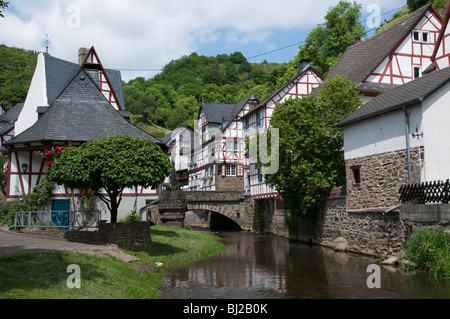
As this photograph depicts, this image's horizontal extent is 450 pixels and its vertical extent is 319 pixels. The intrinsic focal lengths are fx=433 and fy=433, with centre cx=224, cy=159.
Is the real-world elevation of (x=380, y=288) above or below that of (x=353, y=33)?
below

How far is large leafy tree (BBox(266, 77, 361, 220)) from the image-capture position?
68.0 ft

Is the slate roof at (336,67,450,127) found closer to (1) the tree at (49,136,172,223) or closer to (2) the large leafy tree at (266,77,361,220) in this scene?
(2) the large leafy tree at (266,77,361,220)

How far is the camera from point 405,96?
629 inches

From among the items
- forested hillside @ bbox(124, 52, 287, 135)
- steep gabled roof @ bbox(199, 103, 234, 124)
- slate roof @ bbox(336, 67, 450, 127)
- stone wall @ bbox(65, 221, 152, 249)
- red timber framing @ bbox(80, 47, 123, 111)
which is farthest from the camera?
forested hillside @ bbox(124, 52, 287, 135)

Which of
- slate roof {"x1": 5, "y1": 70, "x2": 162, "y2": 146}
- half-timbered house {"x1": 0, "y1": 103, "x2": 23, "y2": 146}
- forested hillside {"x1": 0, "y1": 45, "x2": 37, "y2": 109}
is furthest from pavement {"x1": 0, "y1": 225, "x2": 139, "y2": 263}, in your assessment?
forested hillside {"x1": 0, "y1": 45, "x2": 37, "y2": 109}

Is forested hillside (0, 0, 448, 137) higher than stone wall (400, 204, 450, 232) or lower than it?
higher

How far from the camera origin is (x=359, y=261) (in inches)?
612

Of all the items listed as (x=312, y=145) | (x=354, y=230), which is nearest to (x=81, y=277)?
(x=354, y=230)

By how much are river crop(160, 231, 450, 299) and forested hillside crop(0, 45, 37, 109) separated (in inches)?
2432

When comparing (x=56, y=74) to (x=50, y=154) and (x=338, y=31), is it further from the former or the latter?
(x=338, y=31)

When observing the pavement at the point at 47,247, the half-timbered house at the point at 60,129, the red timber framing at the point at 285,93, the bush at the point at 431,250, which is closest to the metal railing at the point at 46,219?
the pavement at the point at 47,247
